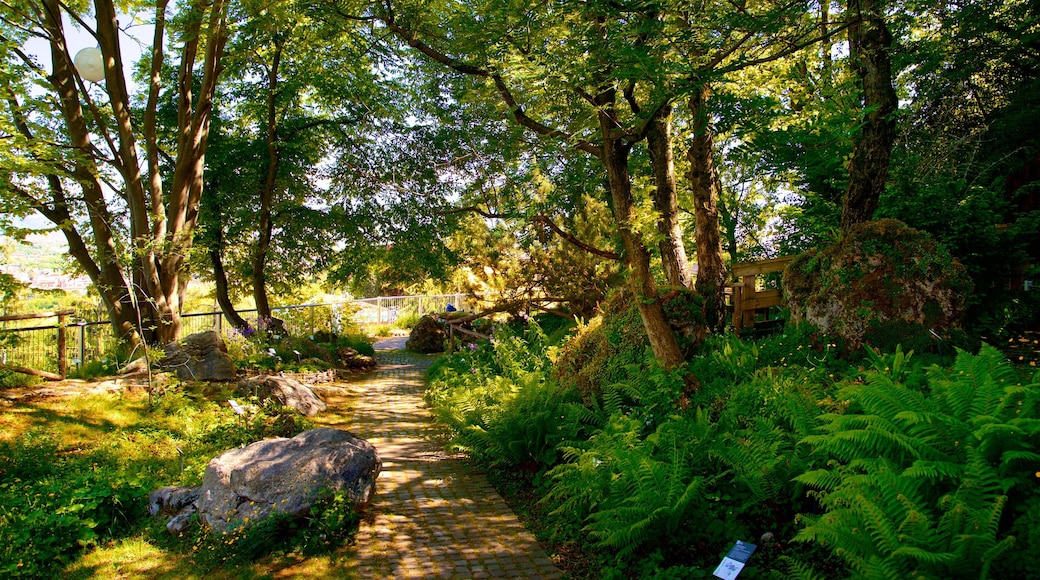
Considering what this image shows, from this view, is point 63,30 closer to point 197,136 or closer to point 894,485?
point 197,136

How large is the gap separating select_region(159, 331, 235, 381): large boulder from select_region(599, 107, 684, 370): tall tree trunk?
6.68 m

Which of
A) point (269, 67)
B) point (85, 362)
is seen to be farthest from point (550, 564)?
point (269, 67)

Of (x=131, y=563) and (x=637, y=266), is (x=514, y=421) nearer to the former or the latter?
(x=637, y=266)

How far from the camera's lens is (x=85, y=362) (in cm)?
1039

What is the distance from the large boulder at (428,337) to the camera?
17.7 metres

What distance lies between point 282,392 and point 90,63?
524 centimetres

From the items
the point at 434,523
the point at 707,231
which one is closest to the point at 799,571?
the point at 434,523

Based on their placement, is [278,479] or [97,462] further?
[97,462]

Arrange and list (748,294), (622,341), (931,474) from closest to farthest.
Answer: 1. (931,474)
2. (622,341)
3. (748,294)

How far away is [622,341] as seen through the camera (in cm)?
761

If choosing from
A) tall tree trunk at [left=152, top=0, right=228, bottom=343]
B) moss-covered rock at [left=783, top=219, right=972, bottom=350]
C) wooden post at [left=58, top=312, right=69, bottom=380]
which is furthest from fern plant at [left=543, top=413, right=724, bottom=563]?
wooden post at [left=58, top=312, right=69, bottom=380]

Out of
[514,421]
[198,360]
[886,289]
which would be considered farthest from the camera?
[198,360]

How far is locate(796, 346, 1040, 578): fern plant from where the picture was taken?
2.95 metres

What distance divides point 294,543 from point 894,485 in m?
4.15
